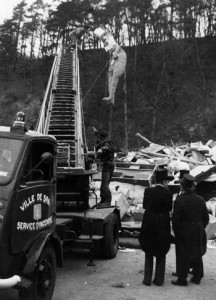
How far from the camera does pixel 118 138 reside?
41.1m

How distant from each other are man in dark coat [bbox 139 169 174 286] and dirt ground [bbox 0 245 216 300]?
0.29 m

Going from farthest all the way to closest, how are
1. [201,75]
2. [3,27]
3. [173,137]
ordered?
[3,27], [201,75], [173,137]

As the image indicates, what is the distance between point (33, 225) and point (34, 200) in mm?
309

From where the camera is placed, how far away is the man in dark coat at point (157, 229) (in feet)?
20.9

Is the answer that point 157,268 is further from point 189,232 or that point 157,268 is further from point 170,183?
point 170,183

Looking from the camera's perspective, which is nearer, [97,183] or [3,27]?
[97,183]

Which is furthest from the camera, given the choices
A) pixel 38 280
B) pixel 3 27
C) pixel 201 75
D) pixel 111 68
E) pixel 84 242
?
pixel 3 27

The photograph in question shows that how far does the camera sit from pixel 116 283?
661 centimetres

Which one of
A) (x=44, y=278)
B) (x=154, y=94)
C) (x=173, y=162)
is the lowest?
(x=44, y=278)

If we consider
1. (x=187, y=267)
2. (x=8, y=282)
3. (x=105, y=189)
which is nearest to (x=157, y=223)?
(x=187, y=267)

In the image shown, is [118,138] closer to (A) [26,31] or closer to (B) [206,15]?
(B) [206,15]

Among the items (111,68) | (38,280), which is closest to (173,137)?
(111,68)

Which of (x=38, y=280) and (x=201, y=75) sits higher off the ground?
(x=201, y=75)

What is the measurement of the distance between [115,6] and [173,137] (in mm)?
19337
